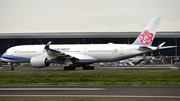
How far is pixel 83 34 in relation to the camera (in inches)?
3863

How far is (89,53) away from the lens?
4469cm

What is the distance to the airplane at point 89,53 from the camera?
1662 inches

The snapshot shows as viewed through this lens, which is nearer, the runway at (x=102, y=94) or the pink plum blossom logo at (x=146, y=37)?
the runway at (x=102, y=94)

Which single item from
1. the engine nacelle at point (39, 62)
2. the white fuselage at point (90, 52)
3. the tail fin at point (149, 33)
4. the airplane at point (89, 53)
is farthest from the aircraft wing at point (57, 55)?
the tail fin at point (149, 33)

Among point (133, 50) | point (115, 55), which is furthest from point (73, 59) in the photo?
point (133, 50)

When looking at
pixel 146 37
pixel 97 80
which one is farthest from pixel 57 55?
pixel 97 80

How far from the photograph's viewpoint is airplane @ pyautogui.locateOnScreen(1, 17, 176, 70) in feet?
139

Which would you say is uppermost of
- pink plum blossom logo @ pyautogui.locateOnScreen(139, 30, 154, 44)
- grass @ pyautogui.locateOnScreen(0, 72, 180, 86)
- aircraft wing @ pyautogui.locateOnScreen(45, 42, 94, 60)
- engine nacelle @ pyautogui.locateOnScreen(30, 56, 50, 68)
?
pink plum blossom logo @ pyautogui.locateOnScreen(139, 30, 154, 44)

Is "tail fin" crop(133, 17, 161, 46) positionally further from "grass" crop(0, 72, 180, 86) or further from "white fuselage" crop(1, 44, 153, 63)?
"grass" crop(0, 72, 180, 86)

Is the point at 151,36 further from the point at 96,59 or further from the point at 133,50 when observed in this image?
the point at 96,59

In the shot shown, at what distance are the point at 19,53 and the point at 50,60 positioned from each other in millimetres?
Answer: 7519

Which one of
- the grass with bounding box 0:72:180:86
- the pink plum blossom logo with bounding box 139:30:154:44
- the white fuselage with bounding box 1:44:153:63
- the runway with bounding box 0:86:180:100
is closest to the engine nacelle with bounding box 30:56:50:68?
the white fuselage with bounding box 1:44:153:63

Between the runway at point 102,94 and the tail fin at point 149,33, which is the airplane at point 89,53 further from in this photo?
the runway at point 102,94

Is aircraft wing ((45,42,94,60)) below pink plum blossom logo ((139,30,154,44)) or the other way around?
below
